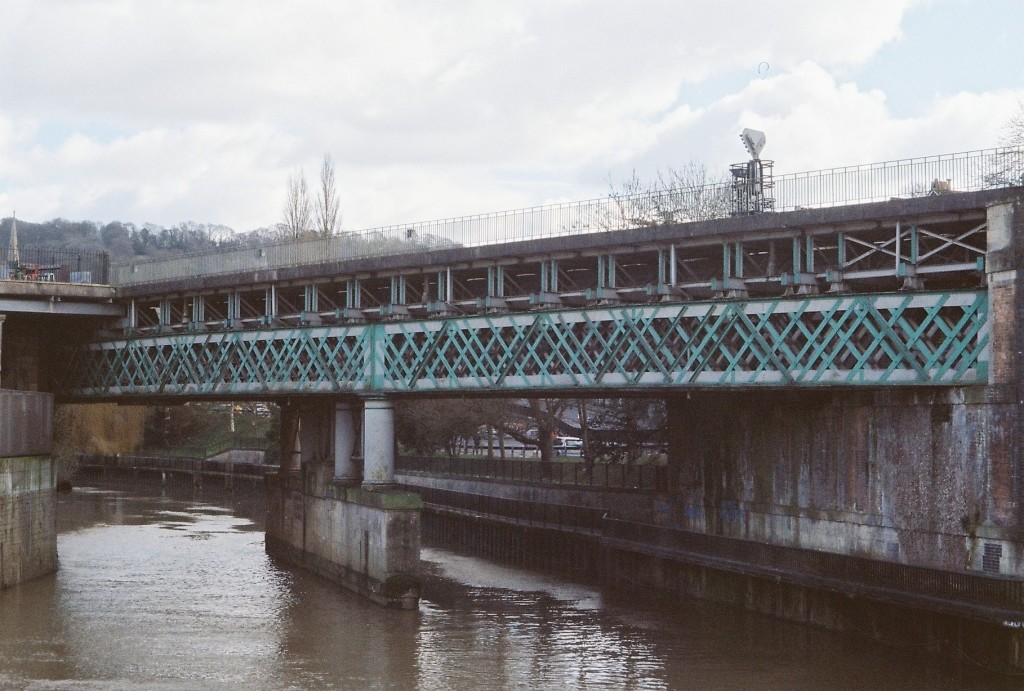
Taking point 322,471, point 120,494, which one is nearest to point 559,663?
point 322,471

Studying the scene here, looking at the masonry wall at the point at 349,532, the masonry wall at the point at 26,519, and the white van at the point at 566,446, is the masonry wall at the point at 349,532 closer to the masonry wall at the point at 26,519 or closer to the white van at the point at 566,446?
the masonry wall at the point at 26,519

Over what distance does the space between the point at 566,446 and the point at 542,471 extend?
23602mm

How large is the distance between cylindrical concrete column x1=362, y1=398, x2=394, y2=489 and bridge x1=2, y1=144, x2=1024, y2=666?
0.07 m

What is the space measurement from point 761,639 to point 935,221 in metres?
11.6

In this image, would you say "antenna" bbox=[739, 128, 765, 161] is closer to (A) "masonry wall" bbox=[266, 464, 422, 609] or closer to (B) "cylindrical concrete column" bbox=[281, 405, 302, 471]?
(A) "masonry wall" bbox=[266, 464, 422, 609]

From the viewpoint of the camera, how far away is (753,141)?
39.4m

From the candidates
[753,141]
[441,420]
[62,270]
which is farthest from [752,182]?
[441,420]

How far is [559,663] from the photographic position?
107 feet

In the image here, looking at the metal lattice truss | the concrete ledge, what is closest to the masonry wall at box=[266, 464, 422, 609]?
the concrete ledge

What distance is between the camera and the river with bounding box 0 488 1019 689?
100 feet

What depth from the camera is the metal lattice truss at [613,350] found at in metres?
33.2

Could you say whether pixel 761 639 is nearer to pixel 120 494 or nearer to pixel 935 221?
pixel 935 221

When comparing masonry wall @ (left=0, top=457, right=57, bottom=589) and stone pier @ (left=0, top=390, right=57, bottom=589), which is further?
stone pier @ (left=0, top=390, right=57, bottom=589)

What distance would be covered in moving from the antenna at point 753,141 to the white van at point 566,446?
45.8 meters
